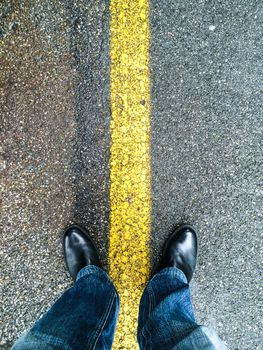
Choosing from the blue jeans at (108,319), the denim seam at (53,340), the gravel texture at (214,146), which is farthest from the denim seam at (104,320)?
the gravel texture at (214,146)

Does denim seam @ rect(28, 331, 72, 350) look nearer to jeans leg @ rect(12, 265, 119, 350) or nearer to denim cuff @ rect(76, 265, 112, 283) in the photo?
jeans leg @ rect(12, 265, 119, 350)

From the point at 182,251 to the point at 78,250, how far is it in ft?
1.73

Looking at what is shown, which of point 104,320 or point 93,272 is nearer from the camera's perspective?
point 104,320

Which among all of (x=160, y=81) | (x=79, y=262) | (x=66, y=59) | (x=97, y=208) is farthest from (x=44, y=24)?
(x=79, y=262)

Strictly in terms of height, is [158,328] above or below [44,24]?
below

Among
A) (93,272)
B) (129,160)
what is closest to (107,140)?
(129,160)

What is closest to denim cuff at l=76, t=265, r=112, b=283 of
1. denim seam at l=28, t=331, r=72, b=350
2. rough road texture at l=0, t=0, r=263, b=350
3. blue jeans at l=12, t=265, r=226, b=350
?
blue jeans at l=12, t=265, r=226, b=350

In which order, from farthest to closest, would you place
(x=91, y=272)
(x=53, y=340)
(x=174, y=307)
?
A: (x=91, y=272) < (x=174, y=307) < (x=53, y=340)

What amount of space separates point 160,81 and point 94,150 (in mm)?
474

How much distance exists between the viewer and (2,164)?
1764 millimetres

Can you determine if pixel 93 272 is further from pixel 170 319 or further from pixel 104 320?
pixel 170 319

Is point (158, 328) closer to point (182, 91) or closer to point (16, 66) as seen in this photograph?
point (182, 91)

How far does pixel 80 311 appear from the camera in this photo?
4.91 feet

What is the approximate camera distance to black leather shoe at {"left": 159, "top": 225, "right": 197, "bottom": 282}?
1789 mm
